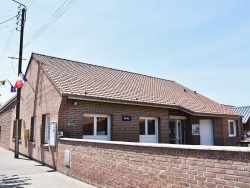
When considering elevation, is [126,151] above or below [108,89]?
below

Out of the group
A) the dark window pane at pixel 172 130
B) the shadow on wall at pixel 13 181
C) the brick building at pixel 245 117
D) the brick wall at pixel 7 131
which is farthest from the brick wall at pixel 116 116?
the brick building at pixel 245 117

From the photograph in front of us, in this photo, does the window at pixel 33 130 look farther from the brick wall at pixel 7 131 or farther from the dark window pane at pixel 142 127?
the brick wall at pixel 7 131

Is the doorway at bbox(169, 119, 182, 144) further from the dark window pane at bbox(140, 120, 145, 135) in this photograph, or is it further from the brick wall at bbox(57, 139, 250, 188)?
the brick wall at bbox(57, 139, 250, 188)

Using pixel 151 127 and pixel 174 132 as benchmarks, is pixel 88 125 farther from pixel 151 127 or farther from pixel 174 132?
pixel 174 132

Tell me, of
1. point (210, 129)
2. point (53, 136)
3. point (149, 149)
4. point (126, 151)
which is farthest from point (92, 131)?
point (210, 129)

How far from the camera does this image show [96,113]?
38.1 ft

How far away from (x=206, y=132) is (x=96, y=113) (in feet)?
30.8

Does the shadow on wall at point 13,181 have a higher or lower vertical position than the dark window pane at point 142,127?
lower

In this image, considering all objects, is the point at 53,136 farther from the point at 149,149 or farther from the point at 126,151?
the point at 149,149

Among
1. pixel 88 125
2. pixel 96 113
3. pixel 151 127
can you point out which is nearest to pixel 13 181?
pixel 88 125

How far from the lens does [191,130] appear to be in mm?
16625

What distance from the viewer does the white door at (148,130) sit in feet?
44.8

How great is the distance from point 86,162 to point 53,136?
3171mm

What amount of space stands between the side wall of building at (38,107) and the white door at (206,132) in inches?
402
